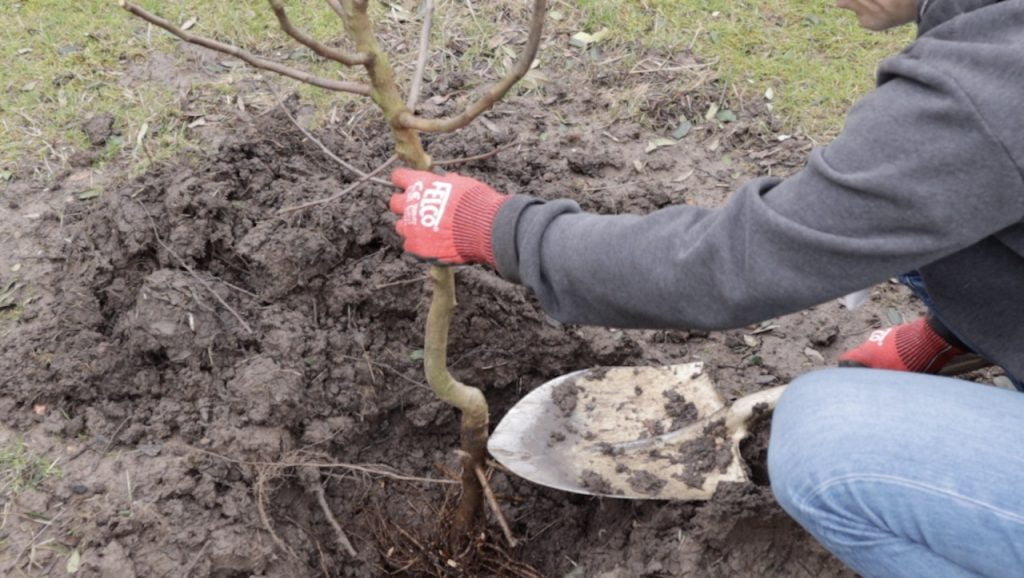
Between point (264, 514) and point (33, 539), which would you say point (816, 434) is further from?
point (33, 539)

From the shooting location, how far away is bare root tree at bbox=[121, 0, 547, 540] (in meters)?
1.44

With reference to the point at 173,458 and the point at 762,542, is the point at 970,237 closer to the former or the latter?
the point at 762,542

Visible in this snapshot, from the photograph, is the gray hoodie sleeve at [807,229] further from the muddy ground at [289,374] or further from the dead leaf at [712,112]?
the dead leaf at [712,112]

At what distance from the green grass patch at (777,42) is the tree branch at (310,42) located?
6.09 ft

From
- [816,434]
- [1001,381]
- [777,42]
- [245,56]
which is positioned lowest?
[1001,381]

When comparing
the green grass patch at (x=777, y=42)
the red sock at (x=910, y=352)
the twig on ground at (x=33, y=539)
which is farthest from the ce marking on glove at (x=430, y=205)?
the green grass patch at (x=777, y=42)

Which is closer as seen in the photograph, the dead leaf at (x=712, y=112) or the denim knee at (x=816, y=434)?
the denim knee at (x=816, y=434)

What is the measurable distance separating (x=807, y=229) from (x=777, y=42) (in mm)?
2203

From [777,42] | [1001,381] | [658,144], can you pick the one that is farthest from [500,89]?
[777,42]

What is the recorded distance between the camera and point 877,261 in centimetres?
130

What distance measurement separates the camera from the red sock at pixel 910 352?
2.24 m

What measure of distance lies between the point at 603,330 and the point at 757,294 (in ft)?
3.45

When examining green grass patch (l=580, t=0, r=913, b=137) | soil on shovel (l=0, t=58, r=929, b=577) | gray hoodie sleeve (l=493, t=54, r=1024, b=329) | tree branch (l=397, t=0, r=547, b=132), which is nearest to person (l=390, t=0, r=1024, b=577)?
gray hoodie sleeve (l=493, t=54, r=1024, b=329)

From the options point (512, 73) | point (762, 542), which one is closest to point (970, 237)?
point (512, 73)
